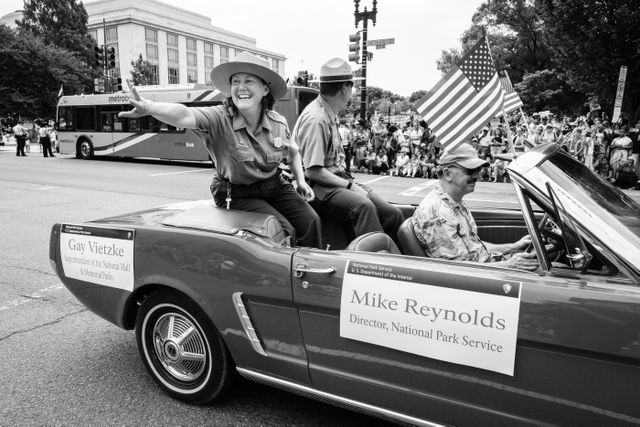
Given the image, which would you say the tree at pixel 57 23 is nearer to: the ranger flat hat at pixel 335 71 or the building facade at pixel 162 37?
the building facade at pixel 162 37

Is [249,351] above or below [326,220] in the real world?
below

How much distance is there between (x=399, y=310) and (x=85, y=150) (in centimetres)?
2256

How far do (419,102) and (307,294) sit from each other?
5.89 ft

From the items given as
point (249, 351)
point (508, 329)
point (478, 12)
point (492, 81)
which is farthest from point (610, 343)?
point (478, 12)

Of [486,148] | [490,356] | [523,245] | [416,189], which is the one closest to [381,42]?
[486,148]

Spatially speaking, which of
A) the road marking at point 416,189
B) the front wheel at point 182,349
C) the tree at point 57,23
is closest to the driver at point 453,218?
the front wheel at point 182,349

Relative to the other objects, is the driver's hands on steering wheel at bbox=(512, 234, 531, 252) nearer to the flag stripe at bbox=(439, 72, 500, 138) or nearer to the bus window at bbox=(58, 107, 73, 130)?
the flag stripe at bbox=(439, 72, 500, 138)

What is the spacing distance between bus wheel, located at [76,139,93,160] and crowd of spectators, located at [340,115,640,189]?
37.9 ft

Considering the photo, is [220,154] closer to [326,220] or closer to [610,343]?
[326,220]

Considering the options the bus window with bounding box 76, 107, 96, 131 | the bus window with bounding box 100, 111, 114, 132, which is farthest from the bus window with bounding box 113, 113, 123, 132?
the bus window with bounding box 76, 107, 96, 131

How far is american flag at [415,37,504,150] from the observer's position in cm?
336

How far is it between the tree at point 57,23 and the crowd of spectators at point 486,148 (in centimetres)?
5194

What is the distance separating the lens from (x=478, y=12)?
51188mm

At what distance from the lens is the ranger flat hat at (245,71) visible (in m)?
3.00
